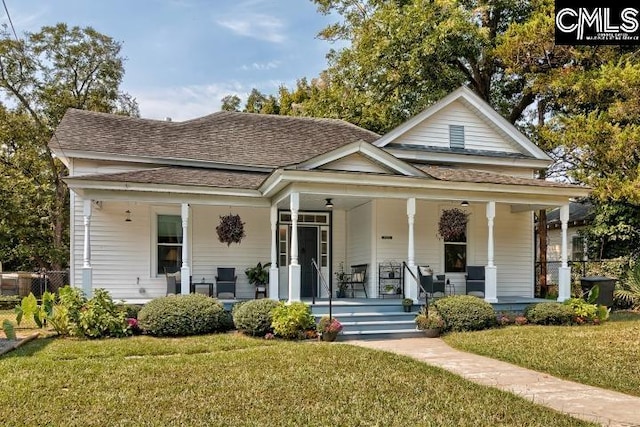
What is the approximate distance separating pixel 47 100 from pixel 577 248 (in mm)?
26629

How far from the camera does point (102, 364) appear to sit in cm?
761

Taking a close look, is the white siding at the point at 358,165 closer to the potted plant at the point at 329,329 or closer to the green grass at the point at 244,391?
the potted plant at the point at 329,329

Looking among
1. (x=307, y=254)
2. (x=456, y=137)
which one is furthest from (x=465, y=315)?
(x=456, y=137)

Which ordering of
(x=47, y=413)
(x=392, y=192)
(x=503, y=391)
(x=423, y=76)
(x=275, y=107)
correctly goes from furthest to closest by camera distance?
(x=275, y=107)
(x=423, y=76)
(x=392, y=192)
(x=503, y=391)
(x=47, y=413)

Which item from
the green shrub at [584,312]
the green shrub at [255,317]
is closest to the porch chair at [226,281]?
the green shrub at [255,317]

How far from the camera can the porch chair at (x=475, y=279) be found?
45.8 feet

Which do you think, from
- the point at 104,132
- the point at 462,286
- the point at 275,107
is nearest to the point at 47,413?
the point at 104,132

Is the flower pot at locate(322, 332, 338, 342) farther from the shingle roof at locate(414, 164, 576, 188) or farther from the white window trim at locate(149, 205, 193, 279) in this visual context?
the white window trim at locate(149, 205, 193, 279)

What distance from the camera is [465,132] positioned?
1614cm

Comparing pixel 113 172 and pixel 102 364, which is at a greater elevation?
pixel 113 172

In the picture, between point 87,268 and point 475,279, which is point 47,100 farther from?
point 475,279

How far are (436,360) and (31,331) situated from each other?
8239 millimetres

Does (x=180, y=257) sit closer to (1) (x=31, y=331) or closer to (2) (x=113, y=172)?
(2) (x=113, y=172)

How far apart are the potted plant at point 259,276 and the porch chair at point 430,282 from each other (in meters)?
4.07
